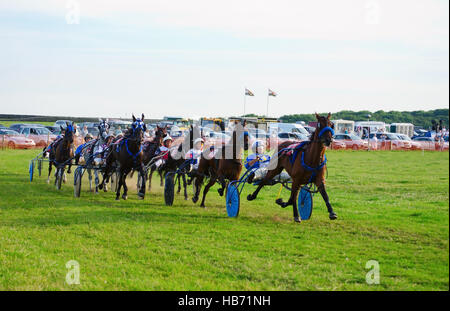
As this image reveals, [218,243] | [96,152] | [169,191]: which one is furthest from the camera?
[96,152]

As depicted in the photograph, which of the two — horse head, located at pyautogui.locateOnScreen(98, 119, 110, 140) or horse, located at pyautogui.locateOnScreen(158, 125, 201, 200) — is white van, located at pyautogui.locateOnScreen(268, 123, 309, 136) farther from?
horse, located at pyautogui.locateOnScreen(158, 125, 201, 200)

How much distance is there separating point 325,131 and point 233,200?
2.89 meters

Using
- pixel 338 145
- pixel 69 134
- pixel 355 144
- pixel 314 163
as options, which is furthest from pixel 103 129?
pixel 355 144

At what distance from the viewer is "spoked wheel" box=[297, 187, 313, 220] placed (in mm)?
10820

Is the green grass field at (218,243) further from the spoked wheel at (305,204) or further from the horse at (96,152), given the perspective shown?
the horse at (96,152)

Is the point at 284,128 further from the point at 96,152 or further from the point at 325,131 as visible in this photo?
the point at 325,131

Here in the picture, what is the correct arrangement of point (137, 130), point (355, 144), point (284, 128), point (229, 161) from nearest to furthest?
point (229, 161)
point (137, 130)
point (355, 144)
point (284, 128)

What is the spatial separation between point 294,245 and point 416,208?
533cm

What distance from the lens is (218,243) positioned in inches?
333

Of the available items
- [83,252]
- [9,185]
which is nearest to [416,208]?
[83,252]

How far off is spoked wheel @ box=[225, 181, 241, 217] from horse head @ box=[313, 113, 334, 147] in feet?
7.87

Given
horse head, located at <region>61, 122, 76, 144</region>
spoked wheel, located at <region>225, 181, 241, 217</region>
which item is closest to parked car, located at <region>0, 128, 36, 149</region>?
horse head, located at <region>61, 122, 76, 144</region>

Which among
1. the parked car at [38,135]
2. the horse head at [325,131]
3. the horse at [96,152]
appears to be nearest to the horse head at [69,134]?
the horse at [96,152]

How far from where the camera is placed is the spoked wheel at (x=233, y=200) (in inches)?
440
